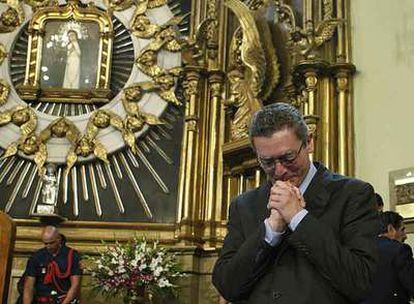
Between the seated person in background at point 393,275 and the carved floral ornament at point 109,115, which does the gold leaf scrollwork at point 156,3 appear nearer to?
the carved floral ornament at point 109,115

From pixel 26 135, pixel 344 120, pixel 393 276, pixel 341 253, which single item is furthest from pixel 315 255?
pixel 26 135

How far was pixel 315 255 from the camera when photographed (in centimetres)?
130

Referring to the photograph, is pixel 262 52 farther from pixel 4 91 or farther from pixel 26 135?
pixel 4 91

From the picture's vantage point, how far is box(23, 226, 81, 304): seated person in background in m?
4.61

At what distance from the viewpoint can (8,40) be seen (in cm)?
653

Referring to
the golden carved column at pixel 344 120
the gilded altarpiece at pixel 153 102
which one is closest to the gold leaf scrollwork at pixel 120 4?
the gilded altarpiece at pixel 153 102

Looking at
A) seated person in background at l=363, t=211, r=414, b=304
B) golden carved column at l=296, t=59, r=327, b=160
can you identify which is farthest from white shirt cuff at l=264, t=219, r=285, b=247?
golden carved column at l=296, t=59, r=327, b=160

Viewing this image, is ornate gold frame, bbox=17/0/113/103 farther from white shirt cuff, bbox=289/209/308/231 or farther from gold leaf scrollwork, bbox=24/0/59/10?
white shirt cuff, bbox=289/209/308/231

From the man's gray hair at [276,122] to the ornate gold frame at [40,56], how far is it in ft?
16.3

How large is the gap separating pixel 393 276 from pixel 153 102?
3570 mm

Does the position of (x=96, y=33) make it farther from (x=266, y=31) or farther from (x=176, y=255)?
(x=176, y=255)

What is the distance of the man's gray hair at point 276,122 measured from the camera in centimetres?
140

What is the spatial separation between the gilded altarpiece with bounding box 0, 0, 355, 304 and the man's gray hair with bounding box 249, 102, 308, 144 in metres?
3.48

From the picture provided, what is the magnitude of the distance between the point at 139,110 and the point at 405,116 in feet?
8.73
